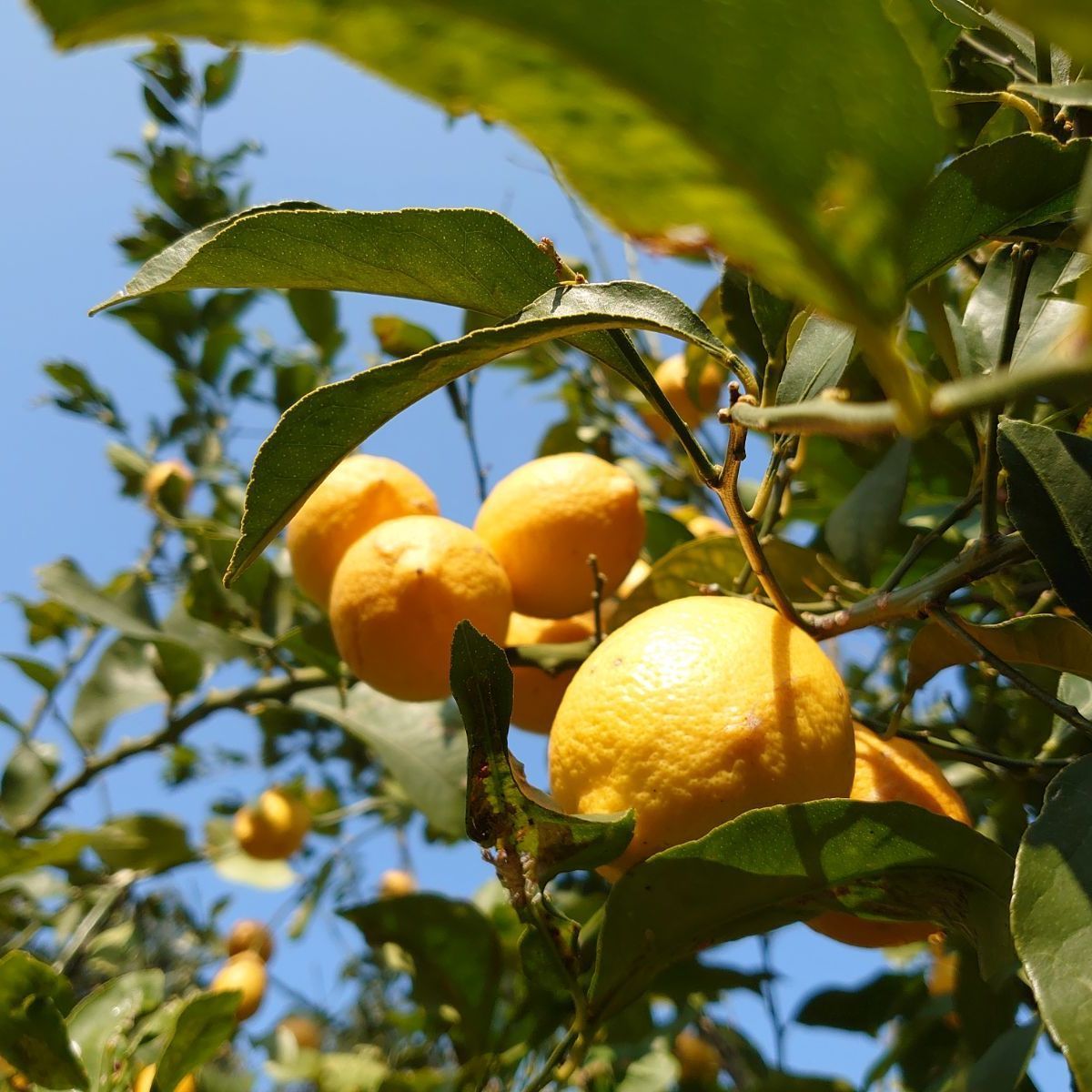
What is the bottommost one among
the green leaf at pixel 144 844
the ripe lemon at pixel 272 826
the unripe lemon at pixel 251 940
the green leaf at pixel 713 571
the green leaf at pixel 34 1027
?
the unripe lemon at pixel 251 940

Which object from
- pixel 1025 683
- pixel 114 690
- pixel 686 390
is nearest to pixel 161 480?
pixel 114 690

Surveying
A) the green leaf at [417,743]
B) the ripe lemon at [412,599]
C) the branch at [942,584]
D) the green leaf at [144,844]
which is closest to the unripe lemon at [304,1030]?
the green leaf at [144,844]

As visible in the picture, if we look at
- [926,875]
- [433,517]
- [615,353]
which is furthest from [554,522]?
[926,875]

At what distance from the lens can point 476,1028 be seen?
99cm

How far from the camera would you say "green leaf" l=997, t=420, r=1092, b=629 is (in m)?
0.56

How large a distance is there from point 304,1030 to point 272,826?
0.83 metres

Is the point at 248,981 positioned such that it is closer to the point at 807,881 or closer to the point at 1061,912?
the point at 807,881

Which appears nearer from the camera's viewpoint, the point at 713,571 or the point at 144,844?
the point at 713,571

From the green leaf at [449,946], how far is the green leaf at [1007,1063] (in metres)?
0.46

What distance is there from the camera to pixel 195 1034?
0.81 m

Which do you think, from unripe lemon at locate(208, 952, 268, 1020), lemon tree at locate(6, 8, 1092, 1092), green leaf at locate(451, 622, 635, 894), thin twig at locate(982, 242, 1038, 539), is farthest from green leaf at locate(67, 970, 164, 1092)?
thin twig at locate(982, 242, 1038, 539)

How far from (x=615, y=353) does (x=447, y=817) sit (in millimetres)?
721

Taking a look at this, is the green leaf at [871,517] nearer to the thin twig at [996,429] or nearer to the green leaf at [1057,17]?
the thin twig at [996,429]

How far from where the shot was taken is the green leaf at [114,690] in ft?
4.79
